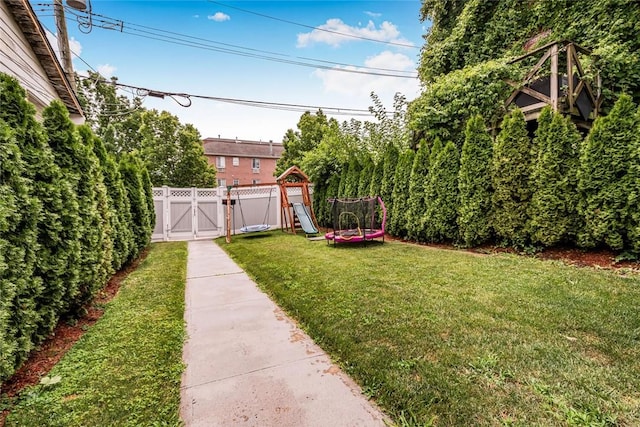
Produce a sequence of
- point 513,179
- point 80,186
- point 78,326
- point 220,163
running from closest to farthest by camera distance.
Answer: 1. point 78,326
2. point 80,186
3. point 513,179
4. point 220,163

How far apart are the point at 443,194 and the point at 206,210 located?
7.97 m

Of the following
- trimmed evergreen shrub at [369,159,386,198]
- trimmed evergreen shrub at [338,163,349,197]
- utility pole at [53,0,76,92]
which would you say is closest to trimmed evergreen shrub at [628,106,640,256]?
trimmed evergreen shrub at [369,159,386,198]

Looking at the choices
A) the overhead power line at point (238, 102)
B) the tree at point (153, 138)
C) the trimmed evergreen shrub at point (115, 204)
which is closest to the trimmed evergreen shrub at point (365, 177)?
the overhead power line at point (238, 102)

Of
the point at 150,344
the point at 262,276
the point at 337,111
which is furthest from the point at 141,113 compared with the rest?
the point at 150,344

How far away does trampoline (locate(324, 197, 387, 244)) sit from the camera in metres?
6.86

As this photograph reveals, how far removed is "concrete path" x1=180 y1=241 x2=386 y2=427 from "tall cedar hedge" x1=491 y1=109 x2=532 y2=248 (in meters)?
4.58

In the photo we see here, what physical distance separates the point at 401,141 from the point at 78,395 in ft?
31.9

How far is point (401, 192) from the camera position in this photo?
7.63 metres

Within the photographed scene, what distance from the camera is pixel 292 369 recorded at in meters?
2.03

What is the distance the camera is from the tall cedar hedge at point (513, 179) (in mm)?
5207

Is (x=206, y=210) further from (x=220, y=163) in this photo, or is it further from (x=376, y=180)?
(x=220, y=163)

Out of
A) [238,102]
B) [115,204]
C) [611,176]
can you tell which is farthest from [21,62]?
[611,176]

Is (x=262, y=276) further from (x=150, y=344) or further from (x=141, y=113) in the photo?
(x=141, y=113)

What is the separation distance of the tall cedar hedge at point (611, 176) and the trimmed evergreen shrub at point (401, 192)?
346 centimetres
